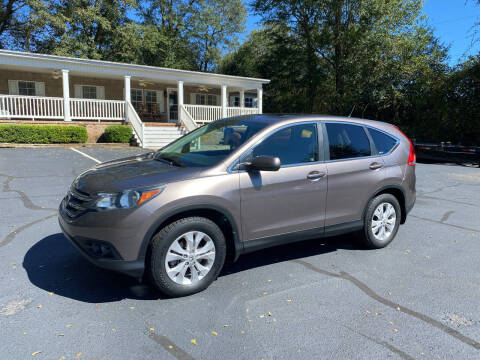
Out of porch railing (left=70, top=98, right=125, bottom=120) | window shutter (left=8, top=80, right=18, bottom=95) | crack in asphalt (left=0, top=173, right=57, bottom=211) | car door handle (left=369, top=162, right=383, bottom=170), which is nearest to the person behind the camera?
car door handle (left=369, top=162, right=383, bottom=170)

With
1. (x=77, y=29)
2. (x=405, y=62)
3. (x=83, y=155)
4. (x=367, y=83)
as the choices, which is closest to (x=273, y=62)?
(x=367, y=83)

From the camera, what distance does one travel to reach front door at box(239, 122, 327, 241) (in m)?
3.51

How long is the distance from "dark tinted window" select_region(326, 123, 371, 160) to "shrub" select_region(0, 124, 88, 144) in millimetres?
14008

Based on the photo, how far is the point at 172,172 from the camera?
3.33 m

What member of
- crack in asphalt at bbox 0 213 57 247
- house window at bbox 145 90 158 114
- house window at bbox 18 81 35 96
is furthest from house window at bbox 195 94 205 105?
crack in asphalt at bbox 0 213 57 247

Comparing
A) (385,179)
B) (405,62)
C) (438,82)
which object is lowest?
(385,179)

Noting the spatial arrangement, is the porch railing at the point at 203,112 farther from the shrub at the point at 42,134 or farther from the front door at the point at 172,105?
the shrub at the point at 42,134

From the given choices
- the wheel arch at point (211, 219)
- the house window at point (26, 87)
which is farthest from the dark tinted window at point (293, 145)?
the house window at point (26, 87)

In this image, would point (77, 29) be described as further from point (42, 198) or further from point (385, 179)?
point (385, 179)

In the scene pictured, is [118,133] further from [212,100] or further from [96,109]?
[212,100]

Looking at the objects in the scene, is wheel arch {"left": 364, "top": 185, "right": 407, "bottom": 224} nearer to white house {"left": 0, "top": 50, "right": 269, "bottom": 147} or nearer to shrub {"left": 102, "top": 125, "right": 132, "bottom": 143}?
white house {"left": 0, "top": 50, "right": 269, "bottom": 147}

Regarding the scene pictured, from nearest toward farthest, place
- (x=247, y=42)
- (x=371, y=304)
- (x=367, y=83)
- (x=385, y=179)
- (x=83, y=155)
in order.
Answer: (x=371, y=304)
(x=385, y=179)
(x=83, y=155)
(x=367, y=83)
(x=247, y=42)

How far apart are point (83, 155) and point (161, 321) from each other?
430 inches

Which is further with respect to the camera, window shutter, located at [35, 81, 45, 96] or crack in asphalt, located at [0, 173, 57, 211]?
window shutter, located at [35, 81, 45, 96]
